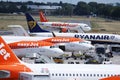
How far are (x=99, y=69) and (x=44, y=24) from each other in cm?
10858

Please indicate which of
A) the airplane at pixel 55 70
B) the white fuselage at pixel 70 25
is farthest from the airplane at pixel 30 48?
the white fuselage at pixel 70 25

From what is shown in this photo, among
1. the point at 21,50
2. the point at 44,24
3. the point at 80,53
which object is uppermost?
the point at 21,50

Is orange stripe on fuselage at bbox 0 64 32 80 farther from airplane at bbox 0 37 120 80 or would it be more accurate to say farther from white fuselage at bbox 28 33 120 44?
white fuselage at bbox 28 33 120 44

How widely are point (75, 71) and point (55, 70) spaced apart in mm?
1639

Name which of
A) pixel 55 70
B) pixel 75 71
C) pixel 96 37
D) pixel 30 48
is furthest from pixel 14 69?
pixel 96 37

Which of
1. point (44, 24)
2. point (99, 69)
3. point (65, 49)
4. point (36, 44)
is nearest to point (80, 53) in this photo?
point (65, 49)

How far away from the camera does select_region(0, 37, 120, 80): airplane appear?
1246 inches

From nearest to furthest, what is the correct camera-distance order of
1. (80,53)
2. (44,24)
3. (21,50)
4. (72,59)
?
(21,50) → (72,59) → (80,53) → (44,24)

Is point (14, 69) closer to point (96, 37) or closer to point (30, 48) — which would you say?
point (30, 48)

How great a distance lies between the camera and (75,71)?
1298 inches

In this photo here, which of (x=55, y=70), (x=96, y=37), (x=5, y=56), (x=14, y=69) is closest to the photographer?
(x=14, y=69)

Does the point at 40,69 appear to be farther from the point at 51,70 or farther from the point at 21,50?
the point at 21,50

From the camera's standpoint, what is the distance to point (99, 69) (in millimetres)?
33781

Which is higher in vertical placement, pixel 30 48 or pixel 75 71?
pixel 75 71
